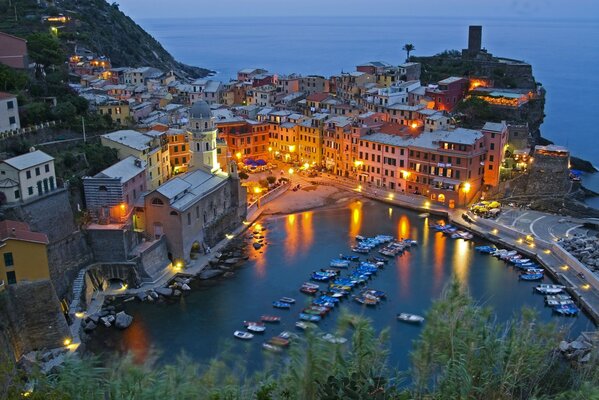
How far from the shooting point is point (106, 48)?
62.9m

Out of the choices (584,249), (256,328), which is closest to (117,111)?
(256,328)

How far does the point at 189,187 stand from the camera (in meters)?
28.4

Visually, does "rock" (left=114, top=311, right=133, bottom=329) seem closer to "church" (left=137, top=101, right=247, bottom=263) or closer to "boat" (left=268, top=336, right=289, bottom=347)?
"church" (left=137, top=101, right=247, bottom=263)

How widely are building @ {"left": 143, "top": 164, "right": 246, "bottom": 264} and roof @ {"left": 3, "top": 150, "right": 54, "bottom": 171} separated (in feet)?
14.7

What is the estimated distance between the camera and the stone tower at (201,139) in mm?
31531

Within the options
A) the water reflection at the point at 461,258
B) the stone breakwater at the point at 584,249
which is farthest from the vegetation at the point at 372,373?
the stone breakwater at the point at 584,249

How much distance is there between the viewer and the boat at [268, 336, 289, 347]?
2038 cm

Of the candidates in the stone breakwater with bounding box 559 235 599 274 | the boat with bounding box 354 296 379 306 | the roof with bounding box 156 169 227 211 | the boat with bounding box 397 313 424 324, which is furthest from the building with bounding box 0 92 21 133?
the stone breakwater with bounding box 559 235 599 274

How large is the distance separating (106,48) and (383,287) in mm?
47825

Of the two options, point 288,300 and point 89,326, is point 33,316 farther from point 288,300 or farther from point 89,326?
point 288,300

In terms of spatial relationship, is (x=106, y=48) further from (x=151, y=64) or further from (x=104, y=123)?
(x=104, y=123)

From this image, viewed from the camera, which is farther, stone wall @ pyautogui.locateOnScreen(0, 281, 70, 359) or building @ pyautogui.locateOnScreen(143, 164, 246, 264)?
building @ pyautogui.locateOnScreen(143, 164, 246, 264)

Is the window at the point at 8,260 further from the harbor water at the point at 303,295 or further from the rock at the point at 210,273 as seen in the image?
the rock at the point at 210,273

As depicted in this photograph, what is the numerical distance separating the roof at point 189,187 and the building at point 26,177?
4340 mm
